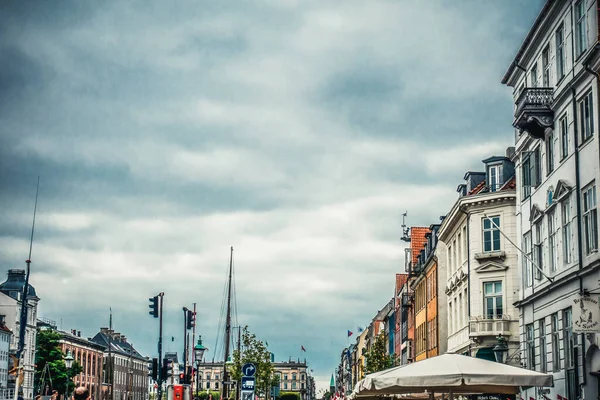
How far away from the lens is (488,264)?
4506 cm

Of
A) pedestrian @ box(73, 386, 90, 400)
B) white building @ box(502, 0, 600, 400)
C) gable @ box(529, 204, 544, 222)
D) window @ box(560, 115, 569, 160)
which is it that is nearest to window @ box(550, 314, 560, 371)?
white building @ box(502, 0, 600, 400)

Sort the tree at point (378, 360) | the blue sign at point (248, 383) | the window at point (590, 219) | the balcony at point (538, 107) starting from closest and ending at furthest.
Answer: the window at point (590, 219), the blue sign at point (248, 383), the balcony at point (538, 107), the tree at point (378, 360)

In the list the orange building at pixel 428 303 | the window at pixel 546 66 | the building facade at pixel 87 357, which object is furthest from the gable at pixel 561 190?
the building facade at pixel 87 357

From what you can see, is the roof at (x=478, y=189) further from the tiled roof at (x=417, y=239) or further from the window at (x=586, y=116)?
the tiled roof at (x=417, y=239)

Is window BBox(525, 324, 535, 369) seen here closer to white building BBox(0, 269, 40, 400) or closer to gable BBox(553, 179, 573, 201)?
gable BBox(553, 179, 573, 201)

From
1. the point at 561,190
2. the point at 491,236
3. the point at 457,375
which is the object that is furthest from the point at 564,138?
the point at 491,236

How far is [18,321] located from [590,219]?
108 meters

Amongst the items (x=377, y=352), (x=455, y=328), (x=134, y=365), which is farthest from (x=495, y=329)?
(x=134, y=365)

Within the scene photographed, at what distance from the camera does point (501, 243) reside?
45.0m

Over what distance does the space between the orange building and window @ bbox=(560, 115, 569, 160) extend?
29.9m

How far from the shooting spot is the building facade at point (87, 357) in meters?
147

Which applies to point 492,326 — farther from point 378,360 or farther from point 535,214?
point 378,360

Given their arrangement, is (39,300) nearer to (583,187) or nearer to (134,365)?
(134,365)

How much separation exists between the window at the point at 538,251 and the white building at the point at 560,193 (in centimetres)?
4
